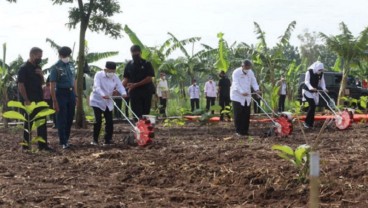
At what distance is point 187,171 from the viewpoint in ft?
20.7

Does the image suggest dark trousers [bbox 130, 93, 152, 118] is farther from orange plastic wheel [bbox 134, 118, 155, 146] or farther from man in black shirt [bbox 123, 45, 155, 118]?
orange plastic wheel [bbox 134, 118, 155, 146]

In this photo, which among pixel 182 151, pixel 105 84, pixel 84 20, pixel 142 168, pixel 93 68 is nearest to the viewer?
pixel 142 168

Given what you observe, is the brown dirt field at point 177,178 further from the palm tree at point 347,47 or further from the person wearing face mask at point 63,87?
the palm tree at point 347,47

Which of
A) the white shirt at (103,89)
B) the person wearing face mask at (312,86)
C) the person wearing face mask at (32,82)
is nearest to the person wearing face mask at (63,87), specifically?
the person wearing face mask at (32,82)

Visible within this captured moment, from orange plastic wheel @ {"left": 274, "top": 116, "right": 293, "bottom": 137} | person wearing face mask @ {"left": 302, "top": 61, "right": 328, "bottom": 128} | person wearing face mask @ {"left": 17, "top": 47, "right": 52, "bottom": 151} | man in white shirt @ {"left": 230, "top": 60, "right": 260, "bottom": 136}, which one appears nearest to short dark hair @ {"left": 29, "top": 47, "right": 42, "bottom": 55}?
person wearing face mask @ {"left": 17, "top": 47, "right": 52, "bottom": 151}

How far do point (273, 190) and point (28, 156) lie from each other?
4.30 meters

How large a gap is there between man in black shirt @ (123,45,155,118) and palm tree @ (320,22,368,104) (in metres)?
14.2

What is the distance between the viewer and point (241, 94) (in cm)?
1095

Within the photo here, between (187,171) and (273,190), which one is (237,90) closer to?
A: (187,171)

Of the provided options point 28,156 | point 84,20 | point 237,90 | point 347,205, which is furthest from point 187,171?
point 84,20

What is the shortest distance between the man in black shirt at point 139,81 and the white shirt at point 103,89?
1.07 feet

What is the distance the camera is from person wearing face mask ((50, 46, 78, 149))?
354 inches

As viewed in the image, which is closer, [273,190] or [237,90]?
[273,190]

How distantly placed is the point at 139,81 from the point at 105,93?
66cm
